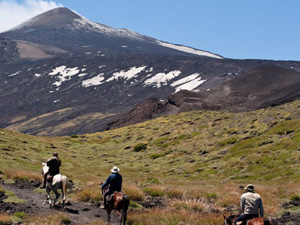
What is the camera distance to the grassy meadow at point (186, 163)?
838 inches

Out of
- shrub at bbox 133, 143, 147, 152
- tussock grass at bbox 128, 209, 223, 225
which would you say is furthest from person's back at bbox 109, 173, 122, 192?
shrub at bbox 133, 143, 147, 152

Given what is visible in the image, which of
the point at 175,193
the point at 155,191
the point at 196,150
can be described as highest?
the point at 175,193

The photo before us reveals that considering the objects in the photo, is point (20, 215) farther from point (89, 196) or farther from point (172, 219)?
point (172, 219)

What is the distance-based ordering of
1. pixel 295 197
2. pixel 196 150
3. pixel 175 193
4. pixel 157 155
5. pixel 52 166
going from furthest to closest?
1. pixel 157 155
2. pixel 196 150
3. pixel 175 193
4. pixel 52 166
5. pixel 295 197

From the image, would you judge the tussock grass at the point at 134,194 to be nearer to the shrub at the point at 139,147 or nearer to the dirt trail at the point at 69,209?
the dirt trail at the point at 69,209

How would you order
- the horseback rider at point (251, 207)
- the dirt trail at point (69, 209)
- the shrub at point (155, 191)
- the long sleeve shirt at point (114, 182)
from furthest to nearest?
the shrub at point (155, 191) → the dirt trail at point (69, 209) → the long sleeve shirt at point (114, 182) → the horseback rider at point (251, 207)

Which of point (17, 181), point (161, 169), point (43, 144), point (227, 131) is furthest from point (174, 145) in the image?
point (17, 181)

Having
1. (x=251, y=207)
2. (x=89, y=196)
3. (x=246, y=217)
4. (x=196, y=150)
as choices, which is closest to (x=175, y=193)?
(x=89, y=196)

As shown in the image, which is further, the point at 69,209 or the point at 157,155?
the point at 157,155

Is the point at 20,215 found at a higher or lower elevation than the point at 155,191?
higher

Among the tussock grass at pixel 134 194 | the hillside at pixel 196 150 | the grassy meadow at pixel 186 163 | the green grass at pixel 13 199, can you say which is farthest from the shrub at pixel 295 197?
the green grass at pixel 13 199

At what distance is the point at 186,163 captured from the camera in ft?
162

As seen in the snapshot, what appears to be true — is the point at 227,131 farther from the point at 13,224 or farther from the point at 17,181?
the point at 13,224

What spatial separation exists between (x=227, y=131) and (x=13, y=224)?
Result: 156ft
